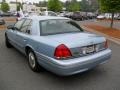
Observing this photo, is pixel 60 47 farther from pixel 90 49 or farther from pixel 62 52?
pixel 90 49

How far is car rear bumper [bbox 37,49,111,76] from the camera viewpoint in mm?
4336

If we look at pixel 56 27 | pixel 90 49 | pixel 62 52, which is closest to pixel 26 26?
pixel 56 27

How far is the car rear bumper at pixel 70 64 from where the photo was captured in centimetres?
434

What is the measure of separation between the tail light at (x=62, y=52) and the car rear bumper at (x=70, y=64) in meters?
0.12

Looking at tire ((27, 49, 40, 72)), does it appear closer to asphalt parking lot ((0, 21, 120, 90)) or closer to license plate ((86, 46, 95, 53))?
asphalt parking lot ((0, 21, 120, 90))

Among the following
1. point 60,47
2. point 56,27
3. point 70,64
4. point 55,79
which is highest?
point 56,27

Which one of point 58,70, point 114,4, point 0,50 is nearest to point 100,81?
point 58,70

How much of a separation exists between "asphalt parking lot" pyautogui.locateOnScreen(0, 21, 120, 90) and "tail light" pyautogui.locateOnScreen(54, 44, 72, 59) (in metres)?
0.73

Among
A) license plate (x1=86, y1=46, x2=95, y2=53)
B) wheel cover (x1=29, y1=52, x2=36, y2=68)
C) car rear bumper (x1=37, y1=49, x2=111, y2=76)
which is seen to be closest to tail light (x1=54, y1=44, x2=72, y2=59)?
car rear bumper (x1=37, y1=49, x2=111, y2=76)

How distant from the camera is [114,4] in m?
15.0

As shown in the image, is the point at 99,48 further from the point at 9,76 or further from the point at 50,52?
the point at 9,76

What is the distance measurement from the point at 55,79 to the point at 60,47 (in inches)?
40.1

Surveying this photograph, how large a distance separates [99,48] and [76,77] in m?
0.96

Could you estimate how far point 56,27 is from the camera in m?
→ 5.65
